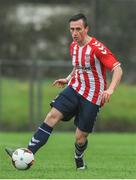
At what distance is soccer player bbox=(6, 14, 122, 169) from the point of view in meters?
11.3

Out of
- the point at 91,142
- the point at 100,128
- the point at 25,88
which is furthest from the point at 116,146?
the point at 25,88

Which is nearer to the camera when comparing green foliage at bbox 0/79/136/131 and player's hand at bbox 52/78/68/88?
player's hand at bbox 52/78/68/88

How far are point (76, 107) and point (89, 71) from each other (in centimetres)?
50

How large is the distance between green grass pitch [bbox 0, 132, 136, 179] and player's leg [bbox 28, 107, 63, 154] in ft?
1.09

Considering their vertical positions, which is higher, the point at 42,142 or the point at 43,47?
the point at 42,142

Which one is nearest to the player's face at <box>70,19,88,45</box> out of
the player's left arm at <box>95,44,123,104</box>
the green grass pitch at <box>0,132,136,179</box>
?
the player's left arm at <box>95,44,123,104</box>

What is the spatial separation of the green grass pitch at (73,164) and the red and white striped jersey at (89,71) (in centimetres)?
103

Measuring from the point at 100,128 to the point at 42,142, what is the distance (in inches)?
624

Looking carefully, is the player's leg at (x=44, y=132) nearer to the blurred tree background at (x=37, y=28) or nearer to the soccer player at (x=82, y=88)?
the soccer player at (x=82, y=88)

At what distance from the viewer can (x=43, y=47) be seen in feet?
155

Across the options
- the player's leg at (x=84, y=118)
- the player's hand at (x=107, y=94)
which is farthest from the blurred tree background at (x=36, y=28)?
the player's hand at (x=107, y=94)

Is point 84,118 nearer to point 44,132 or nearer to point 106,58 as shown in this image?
point 44,132

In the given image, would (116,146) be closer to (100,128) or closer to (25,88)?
(100,128)

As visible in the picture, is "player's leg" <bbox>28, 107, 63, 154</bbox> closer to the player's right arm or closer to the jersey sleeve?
the player's right arm
